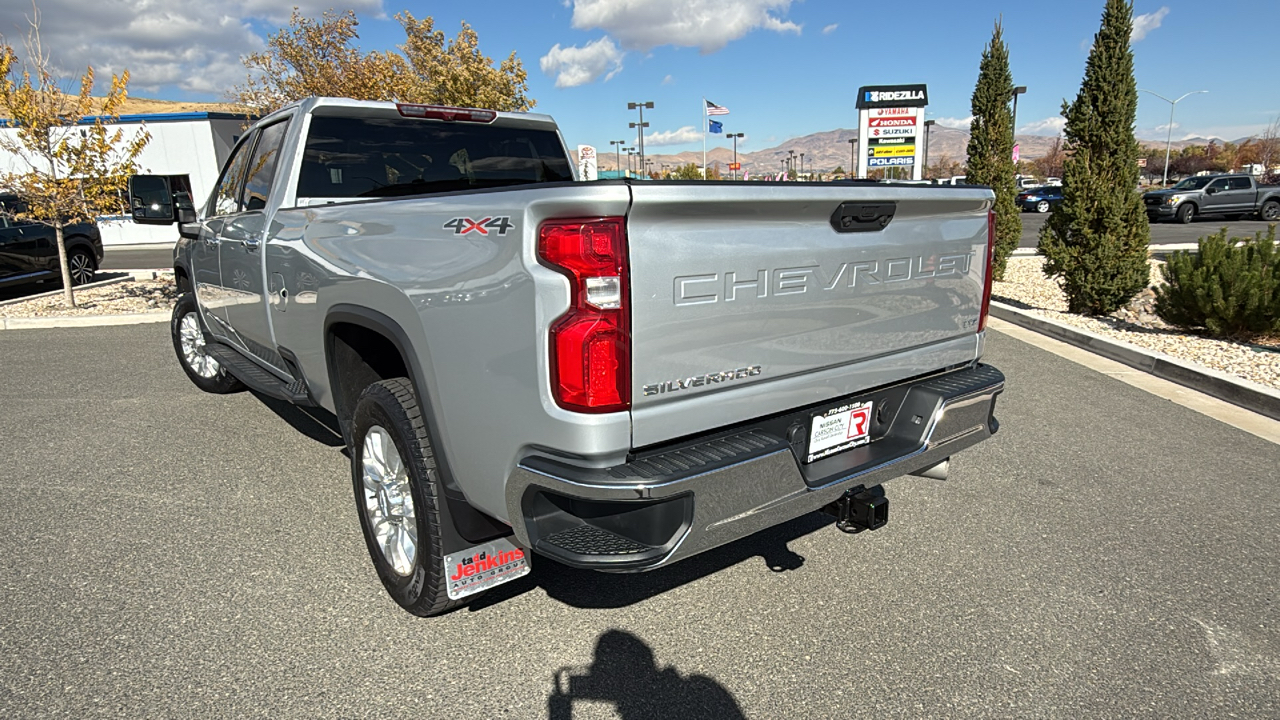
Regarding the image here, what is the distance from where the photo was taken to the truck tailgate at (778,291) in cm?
214

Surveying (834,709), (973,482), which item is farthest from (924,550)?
(834,709)

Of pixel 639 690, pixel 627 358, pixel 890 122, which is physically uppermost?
pixel 890 122

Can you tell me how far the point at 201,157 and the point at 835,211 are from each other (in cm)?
3015

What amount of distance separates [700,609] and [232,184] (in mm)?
4201

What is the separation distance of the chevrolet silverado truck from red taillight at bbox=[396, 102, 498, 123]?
1.01m

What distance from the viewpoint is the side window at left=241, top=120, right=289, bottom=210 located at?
166 inches

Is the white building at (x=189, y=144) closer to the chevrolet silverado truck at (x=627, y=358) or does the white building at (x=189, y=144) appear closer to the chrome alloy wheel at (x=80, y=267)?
the chrome alloy wheel at (x=80, y=267)

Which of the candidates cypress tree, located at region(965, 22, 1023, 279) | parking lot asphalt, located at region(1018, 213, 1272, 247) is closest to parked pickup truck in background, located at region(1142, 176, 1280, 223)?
parking lot asphalt, located at region(1018, 213, 1272, 247)

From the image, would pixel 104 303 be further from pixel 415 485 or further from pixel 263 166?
pixel 415 485

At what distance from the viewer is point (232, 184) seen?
5066mm

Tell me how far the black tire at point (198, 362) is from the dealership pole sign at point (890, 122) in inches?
604

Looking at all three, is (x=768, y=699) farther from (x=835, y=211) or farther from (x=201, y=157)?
(x=201, y=157)

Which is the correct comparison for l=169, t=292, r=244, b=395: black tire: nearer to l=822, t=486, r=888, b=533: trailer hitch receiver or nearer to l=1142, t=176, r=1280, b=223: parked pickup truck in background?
l=822, t=486, r=888, b=533: trailer hitch receiver

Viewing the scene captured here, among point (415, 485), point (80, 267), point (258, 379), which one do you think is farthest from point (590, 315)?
point (80, 267)
